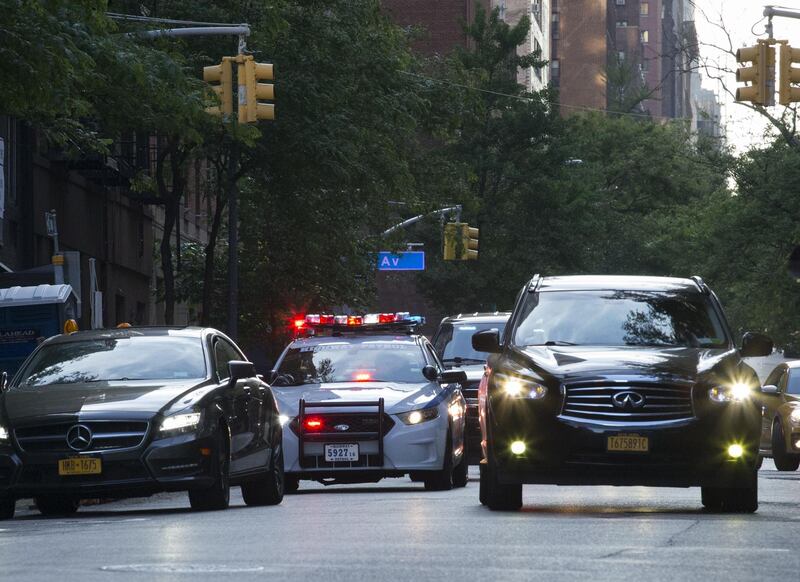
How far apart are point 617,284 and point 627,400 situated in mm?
2061

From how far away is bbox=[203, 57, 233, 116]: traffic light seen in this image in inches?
1029

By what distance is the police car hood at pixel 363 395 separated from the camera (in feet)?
65.8

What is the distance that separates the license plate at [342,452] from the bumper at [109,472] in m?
4.63

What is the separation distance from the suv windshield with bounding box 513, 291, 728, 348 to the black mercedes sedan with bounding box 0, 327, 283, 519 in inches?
98.4

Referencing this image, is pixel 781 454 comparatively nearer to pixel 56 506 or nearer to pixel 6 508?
pixel 56 506

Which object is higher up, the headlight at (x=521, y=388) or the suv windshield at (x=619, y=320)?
the suv windshield at (x=619, y=320)

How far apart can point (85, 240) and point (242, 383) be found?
2541 centimetres

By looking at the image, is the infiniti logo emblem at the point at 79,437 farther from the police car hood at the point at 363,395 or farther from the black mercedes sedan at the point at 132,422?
the police car hood at the point at 363,395

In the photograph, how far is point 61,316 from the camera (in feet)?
87.9

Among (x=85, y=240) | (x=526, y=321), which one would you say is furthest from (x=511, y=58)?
(x=526, y=321)

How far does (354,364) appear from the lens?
2106cm

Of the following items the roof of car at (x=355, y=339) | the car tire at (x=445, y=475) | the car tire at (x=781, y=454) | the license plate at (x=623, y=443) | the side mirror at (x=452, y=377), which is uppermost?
the roof of car at (x=355, y=339)

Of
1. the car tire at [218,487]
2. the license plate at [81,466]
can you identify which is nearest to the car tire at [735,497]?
the car tire at [218,487]

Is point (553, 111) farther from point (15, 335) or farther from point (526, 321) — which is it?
point (526, 321)
